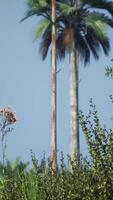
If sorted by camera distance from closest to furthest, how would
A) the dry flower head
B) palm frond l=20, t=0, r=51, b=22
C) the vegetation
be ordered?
the vegetation < the dry flower head < palm frond l=20, t=0, r=51, b=22

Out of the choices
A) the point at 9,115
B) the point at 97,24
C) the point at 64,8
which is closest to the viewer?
the point at 9,115

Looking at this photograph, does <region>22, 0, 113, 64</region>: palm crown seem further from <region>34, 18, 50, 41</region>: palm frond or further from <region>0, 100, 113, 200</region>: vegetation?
<region>0, 100, 113, 200</region>: vegetation

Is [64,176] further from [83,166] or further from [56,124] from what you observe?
[56,124]

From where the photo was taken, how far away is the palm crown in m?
28.1

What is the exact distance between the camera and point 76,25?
2945cm

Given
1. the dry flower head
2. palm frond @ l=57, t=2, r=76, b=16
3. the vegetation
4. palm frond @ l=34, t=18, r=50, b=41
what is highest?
palm frond @ l=57, t=2, r=76, b=16

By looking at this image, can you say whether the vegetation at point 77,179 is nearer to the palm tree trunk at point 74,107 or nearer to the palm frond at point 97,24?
the palm tree trunk at point 74,107

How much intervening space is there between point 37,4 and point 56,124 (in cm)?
723

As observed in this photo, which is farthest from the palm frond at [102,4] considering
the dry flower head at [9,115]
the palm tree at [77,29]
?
the dry flower head at [9,115]

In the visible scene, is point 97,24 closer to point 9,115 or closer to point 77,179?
point 9,115

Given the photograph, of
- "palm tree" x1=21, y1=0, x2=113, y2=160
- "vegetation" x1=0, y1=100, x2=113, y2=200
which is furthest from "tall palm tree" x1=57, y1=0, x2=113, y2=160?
"vegetation" x1=0, y1=100, x2=113, y2=200

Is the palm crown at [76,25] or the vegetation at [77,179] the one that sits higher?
the palm crown at [76,25]

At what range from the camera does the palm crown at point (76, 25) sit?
92.1 feet

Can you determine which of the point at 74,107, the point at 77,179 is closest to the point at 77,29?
the point at 74,107
